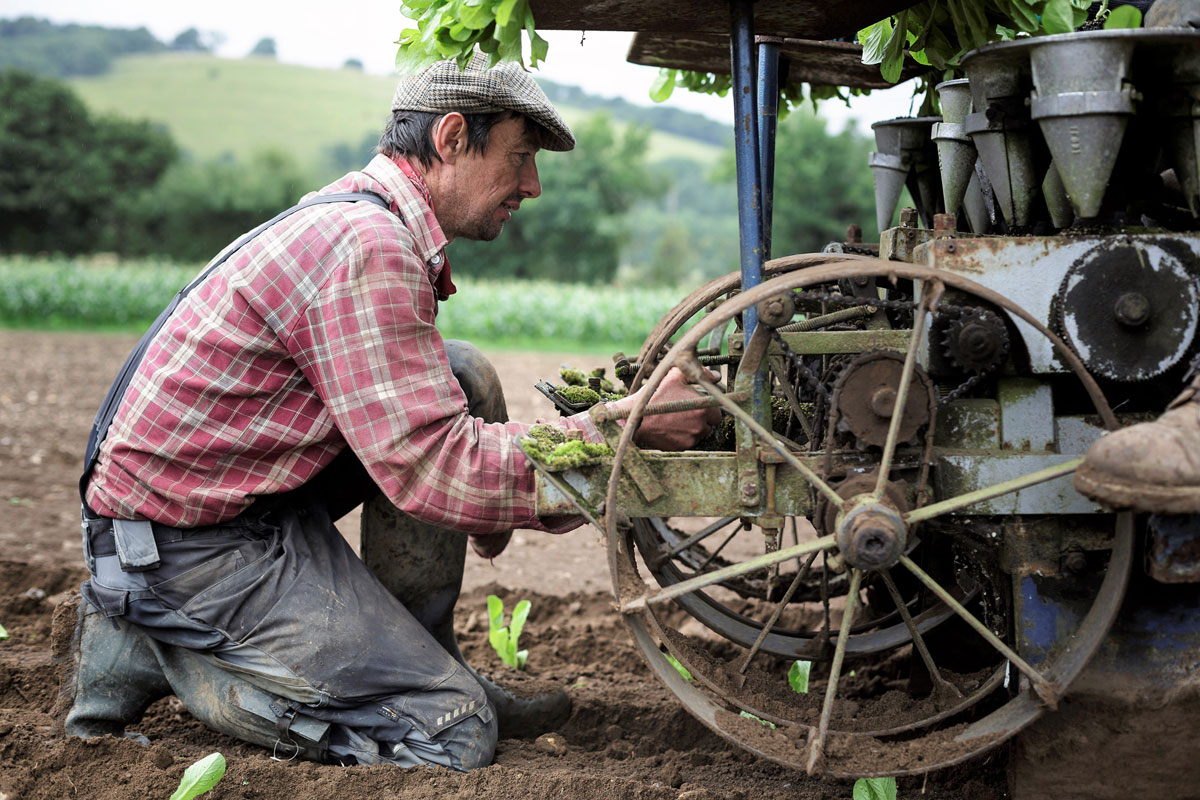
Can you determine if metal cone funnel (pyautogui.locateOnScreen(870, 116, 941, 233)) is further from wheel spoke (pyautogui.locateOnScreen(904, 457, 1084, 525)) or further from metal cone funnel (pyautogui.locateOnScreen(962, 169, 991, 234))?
wheel spoke (pyautogui.locateOnScreen(904, 457, 1084, 525))

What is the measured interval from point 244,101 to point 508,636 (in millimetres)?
67104

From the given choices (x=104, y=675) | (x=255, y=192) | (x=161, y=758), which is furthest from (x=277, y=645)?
(x=255, y=192)

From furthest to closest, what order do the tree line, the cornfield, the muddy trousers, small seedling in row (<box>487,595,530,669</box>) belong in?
the tree line
the cornfield
small seedling in row (<box>487,595,530,669</box>)
the muddy trousers

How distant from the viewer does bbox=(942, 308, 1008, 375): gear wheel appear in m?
2.15

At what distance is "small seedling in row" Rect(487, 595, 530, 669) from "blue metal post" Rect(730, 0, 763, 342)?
174cm

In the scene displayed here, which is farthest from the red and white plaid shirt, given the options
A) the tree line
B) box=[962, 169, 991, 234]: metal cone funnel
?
the tree line

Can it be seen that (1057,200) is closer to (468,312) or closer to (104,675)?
(104,675)

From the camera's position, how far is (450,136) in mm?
2686

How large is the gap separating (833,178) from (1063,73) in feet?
108

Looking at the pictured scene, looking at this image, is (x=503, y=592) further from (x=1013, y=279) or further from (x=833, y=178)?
(x=833, y=178)

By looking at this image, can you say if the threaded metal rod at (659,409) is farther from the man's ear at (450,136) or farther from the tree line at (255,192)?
the tree line at (255,192)

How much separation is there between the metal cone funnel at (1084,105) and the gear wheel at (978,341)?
1.02 ft

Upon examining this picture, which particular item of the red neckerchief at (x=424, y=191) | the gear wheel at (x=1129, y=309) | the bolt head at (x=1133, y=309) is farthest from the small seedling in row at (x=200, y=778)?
the bolt head at (x=1133, y=309)

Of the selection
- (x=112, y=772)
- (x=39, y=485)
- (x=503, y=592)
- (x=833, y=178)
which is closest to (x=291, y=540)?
(x=112, y=772)
